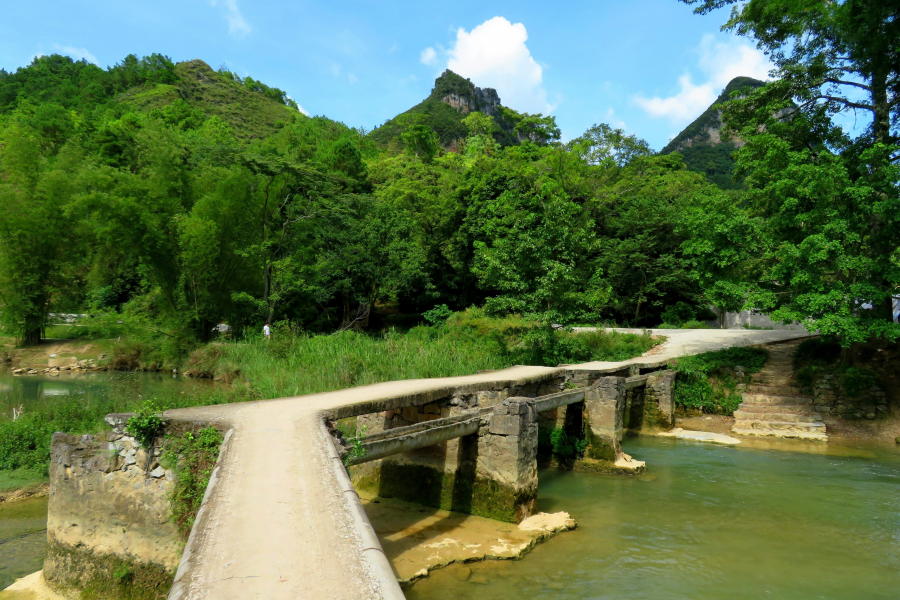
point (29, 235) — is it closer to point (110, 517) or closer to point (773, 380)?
point (110, 517)

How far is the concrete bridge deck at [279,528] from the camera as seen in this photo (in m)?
2.44

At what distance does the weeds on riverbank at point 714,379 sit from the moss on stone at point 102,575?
12.8m

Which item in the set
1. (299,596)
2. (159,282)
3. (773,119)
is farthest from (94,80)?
(299,596)

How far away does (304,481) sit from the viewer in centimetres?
376

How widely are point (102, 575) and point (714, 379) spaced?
46.3 ft

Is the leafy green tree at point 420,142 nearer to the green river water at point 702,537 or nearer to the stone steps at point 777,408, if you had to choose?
the stone steps at point 777,408

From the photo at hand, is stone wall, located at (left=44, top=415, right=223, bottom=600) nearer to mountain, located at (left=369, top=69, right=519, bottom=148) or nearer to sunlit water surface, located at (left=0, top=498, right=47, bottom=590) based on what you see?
sunlit water surface, located at (left=0, top=498, right=47, bottom=590)

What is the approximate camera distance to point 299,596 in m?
2.37

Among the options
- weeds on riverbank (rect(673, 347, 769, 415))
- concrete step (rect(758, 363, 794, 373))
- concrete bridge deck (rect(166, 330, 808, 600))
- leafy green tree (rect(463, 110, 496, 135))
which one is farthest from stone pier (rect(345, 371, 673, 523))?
Result: leafy green tree (rect(463, 110, 496, 135))

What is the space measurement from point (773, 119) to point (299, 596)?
1634 centimetres

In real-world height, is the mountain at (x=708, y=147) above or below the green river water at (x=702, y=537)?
above

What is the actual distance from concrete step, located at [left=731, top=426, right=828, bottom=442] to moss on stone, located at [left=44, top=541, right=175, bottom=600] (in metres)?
12.4

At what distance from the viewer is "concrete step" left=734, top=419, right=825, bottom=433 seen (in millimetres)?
12102

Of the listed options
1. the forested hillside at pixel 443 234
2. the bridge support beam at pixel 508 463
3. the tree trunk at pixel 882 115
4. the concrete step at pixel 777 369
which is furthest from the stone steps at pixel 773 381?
the bridge support beam at pixel 508 463
